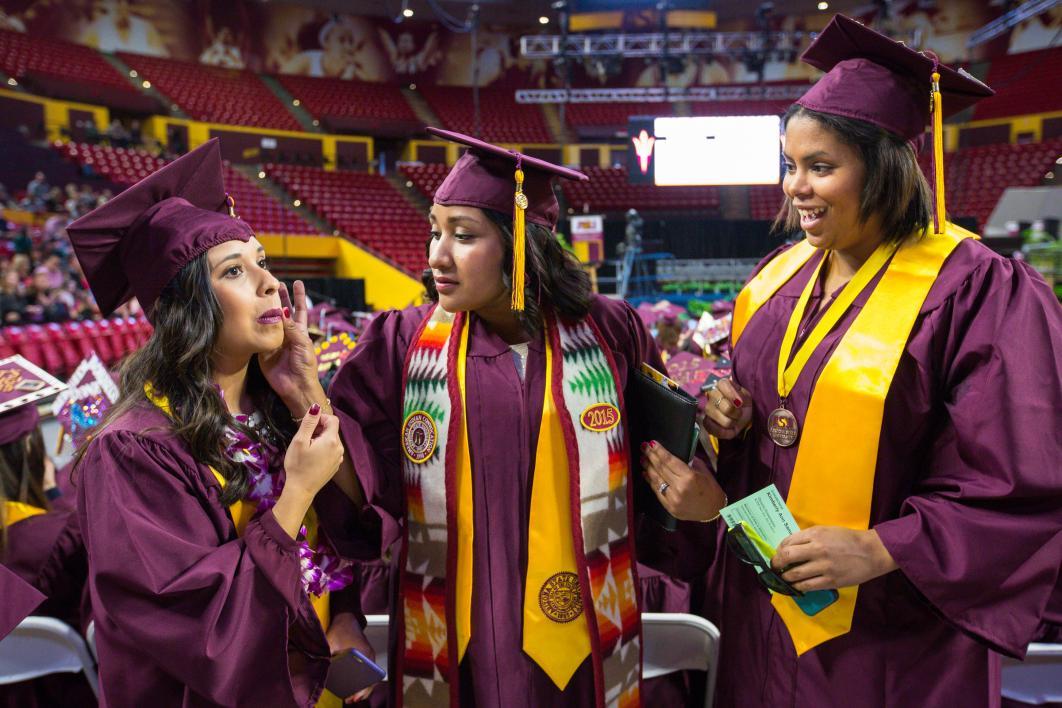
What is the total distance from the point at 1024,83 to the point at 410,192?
15.8 metres

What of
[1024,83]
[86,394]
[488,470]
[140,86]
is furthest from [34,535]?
[1024,83]

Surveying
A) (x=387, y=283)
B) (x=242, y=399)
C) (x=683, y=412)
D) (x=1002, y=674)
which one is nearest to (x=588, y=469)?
(x=683, y=412)

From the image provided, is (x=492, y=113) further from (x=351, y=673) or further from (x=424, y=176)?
(x=351, y=673)

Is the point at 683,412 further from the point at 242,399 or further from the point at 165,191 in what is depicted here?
the point at 165,191

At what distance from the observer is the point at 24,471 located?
2.18 m

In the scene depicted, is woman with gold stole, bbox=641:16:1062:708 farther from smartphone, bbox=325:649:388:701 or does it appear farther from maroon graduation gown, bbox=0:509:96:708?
maroon graduation gown, bbox=0:509:96:708

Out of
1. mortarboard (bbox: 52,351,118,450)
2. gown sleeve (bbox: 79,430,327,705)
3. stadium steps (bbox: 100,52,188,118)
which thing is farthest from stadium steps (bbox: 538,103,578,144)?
gown sleeve (bbox: 79,430,327,705)

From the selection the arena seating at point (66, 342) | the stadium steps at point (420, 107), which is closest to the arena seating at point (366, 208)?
the stadium steps at point (420, 107)

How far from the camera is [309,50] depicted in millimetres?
22484

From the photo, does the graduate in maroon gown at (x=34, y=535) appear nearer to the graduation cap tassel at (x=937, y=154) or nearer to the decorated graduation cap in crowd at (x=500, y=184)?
the decorated graduation cap in crowd at (x=500, y=184)

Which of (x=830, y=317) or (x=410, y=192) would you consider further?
(x=410, y=192)

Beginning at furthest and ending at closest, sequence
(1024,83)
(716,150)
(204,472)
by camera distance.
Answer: (1024,83) < (716,150) < (204,472)

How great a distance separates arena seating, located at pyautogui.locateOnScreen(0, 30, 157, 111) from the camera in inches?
671

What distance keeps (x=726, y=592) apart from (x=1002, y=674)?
74 cm
